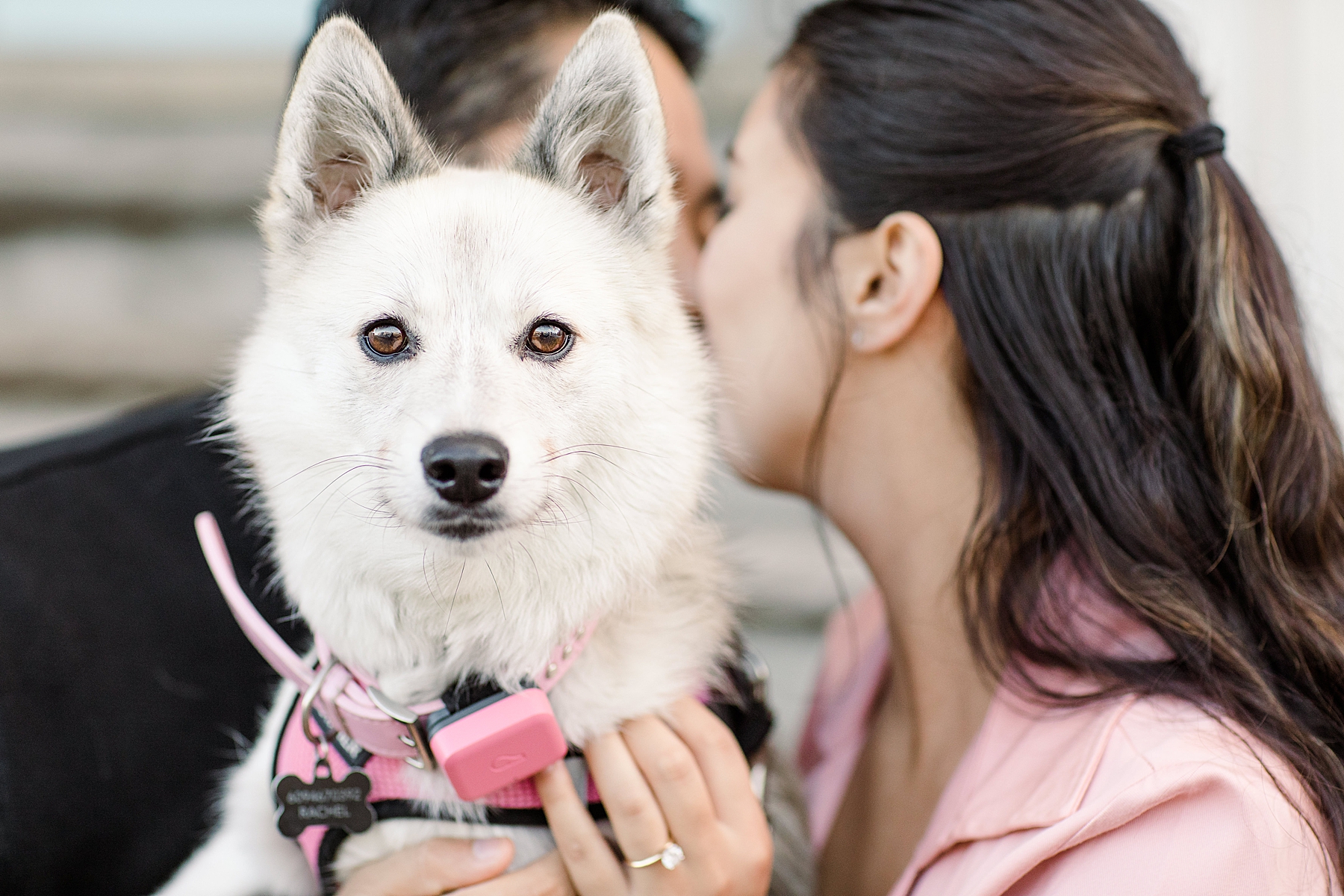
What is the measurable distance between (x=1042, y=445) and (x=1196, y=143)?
503mm

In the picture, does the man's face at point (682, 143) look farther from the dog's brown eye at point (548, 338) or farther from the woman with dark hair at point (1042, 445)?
the dog's brown eye at point (548, 338)

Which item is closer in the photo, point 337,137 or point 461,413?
point 461,413

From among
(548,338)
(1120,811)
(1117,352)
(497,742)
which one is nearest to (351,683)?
(497,742)

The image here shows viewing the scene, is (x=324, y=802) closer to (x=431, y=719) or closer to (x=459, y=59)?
(x=431, y=719)

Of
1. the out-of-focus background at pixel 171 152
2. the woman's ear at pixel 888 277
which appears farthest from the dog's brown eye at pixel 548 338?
the out-of-focus background at pixel 171 152

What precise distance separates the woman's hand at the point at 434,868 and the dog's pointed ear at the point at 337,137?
2.85ft

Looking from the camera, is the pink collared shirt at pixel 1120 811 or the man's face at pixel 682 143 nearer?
the pink collared shirt at pixel 1120 811

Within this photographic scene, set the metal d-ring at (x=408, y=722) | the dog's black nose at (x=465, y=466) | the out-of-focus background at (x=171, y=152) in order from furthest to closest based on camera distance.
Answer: the out-of-focus background at (x=171, y=152) → the metal d-ring at (x=408, y=722) → the dog's black nose at (x=465, y=466)

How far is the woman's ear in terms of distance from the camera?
1401mm

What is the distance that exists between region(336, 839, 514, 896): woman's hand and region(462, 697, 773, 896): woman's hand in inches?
0.9

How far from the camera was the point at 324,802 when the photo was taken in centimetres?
114

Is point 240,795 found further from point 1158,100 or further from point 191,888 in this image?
point 1158,100

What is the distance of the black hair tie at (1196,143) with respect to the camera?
4.36ft

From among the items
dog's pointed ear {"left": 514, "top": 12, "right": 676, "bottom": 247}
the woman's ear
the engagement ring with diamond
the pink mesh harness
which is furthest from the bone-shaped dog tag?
the woman's ear
